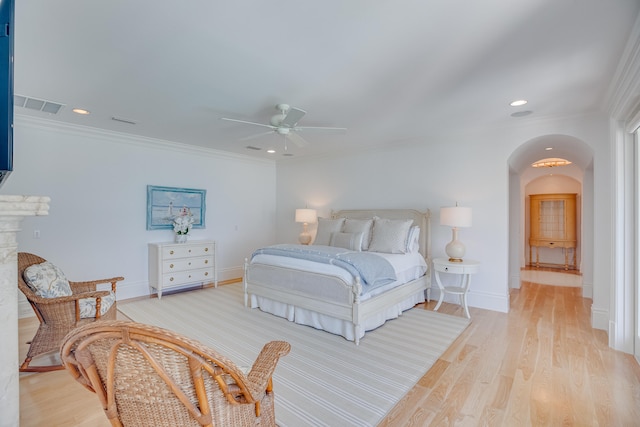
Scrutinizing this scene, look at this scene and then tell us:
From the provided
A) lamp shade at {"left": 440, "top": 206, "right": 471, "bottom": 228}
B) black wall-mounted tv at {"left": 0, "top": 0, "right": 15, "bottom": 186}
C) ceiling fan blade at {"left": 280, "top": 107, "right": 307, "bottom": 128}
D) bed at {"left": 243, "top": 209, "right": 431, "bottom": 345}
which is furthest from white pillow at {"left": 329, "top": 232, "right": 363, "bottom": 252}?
black wall-mounted tv at {"left": 0, "top": 0, "right": 15, "bottom": 186}

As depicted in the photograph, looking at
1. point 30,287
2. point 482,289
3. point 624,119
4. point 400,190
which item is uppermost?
point 624,119

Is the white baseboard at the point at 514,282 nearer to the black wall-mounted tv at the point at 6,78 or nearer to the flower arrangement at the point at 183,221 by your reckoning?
the flower arrangement at the point at 183,221

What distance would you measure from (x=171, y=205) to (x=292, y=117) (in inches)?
133

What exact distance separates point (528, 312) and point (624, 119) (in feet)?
8.50

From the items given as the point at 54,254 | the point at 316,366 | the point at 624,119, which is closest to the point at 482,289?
the point at 624,119

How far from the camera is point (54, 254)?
4.27 m

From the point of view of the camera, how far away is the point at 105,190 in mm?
4727

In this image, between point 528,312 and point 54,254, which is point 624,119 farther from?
point 54,254

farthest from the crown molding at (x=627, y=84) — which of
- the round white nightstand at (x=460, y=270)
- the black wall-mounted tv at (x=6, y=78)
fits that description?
the black wall-mounted tv at (x=6, y=78)

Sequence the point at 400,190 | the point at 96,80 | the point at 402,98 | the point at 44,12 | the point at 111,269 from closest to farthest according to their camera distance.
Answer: the point at 44,12
the point at 96,80
the point at 402,98
the point at 111,269
the point at 400,190

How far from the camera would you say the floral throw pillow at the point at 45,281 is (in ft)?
8.82

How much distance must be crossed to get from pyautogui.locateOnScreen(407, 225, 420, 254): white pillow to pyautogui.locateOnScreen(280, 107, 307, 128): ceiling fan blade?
2424 millimetres

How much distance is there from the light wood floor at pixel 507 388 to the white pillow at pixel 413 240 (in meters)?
1.37

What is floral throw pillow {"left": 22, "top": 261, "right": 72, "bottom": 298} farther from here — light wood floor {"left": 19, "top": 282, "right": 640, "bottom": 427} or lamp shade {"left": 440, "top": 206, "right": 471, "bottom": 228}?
lamp shade {"left": 440, "top": 206, "right": 471, "bottom": 228}
